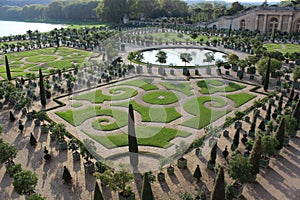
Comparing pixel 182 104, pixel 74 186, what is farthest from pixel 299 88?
pixel 74 186

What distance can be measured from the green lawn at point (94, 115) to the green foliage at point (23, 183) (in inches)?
404

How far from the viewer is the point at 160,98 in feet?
113

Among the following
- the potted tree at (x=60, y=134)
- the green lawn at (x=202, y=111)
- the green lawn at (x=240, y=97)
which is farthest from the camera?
the green lawn at (x=240, y=97)

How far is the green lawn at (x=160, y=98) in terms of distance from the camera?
109 feet

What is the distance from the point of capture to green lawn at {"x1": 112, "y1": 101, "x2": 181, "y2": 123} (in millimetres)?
29031

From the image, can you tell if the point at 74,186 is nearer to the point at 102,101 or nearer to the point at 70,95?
the point at 102,101

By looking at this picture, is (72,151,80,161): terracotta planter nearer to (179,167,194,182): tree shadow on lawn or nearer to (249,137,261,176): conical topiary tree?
(179,167,194,182): tree shadow on lawn

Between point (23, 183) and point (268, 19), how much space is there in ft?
282

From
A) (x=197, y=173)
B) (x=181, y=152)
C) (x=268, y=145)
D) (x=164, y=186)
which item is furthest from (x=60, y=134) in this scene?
(x=268, y=145)

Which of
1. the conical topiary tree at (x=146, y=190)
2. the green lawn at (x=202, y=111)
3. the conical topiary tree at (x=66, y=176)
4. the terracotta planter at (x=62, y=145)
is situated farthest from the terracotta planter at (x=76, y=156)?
the green lawn at (x=202, y=111)

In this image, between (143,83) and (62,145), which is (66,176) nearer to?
(62,145)

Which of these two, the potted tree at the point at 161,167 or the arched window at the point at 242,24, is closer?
the potted tree at the point at 161,167

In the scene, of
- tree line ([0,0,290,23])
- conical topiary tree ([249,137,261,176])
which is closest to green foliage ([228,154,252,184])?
conical topiary tree ([249,137,261,176])

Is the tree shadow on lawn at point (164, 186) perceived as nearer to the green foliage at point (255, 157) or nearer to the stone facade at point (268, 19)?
the green foliage at point (255, 157)
